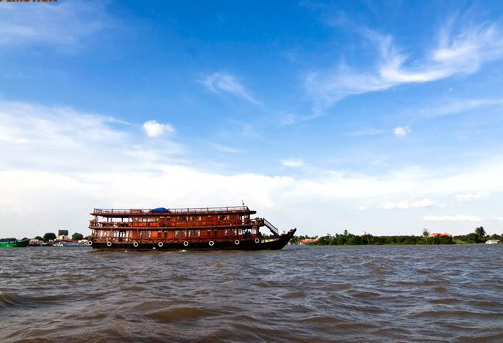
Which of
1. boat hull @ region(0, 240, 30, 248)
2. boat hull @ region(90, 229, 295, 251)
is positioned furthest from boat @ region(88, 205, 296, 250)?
boat hull @ region(0, 240, 30, 248)

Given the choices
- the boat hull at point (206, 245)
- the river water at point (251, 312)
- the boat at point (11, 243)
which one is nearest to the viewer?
the river water at point (251, 312)

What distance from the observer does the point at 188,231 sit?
40812 mm

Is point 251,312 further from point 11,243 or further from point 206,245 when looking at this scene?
point 11,243

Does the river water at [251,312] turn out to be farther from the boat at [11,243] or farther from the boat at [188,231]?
the boat at [11,243]

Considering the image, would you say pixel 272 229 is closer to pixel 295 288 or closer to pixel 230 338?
pixel 295 288

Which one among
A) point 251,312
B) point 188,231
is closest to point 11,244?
point 188,231

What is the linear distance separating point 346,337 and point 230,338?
175cm

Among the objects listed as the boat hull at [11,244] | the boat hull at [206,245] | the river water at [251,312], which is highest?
the river water at [251,312]

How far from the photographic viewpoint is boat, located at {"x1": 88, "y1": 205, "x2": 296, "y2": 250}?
4003cm

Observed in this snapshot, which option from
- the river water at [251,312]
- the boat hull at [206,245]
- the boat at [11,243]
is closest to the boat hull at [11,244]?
the boat at [11,243]

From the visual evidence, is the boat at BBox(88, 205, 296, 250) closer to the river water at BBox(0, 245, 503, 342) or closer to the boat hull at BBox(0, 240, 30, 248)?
the river water at BBox(0, 245, 503, 342)

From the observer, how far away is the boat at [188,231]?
4003 centimetres

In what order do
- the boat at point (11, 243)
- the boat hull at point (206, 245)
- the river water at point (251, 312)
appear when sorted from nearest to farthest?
the river water at point (251, 312) → the boat hull at point (206, 245) → the boat at point (11, 243)

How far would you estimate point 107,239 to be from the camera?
4275 cm
